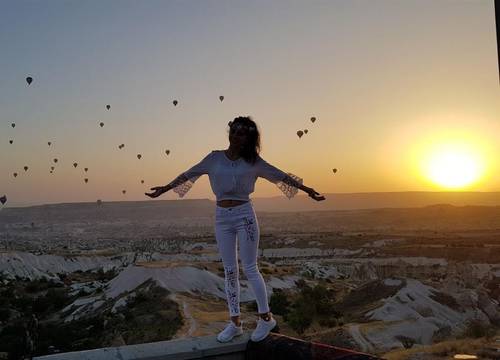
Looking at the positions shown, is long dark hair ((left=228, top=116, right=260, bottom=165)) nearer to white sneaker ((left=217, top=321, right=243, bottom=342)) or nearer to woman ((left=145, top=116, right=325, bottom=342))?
woman ((left=145, top=116, right=325, bottom=342))

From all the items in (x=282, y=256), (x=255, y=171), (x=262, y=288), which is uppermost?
(x=255, y=171)

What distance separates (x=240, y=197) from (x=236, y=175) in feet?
0.67

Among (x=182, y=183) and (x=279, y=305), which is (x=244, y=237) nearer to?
(x=182, y=183)

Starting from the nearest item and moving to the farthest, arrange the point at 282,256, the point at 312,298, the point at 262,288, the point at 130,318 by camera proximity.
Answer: the point at 262,288 → the point at 130,318 → the point at 312,298 → the point at 282,256

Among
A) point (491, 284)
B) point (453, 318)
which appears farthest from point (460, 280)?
point (453, 318)

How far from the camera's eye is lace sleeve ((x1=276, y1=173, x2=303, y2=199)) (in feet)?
18.9

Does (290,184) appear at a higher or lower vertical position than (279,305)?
higher

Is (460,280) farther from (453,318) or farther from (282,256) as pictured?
(282,256)

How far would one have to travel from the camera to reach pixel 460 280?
48531 mm

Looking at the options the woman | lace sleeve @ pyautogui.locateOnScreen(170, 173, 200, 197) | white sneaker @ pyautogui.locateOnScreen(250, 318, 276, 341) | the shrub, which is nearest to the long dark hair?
the woman

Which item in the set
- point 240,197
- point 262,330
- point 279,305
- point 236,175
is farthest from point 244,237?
point 279,305

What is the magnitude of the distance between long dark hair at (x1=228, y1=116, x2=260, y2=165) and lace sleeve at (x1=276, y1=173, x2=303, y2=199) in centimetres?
38

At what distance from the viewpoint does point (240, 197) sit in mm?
5559

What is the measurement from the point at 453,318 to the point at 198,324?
580 inches
